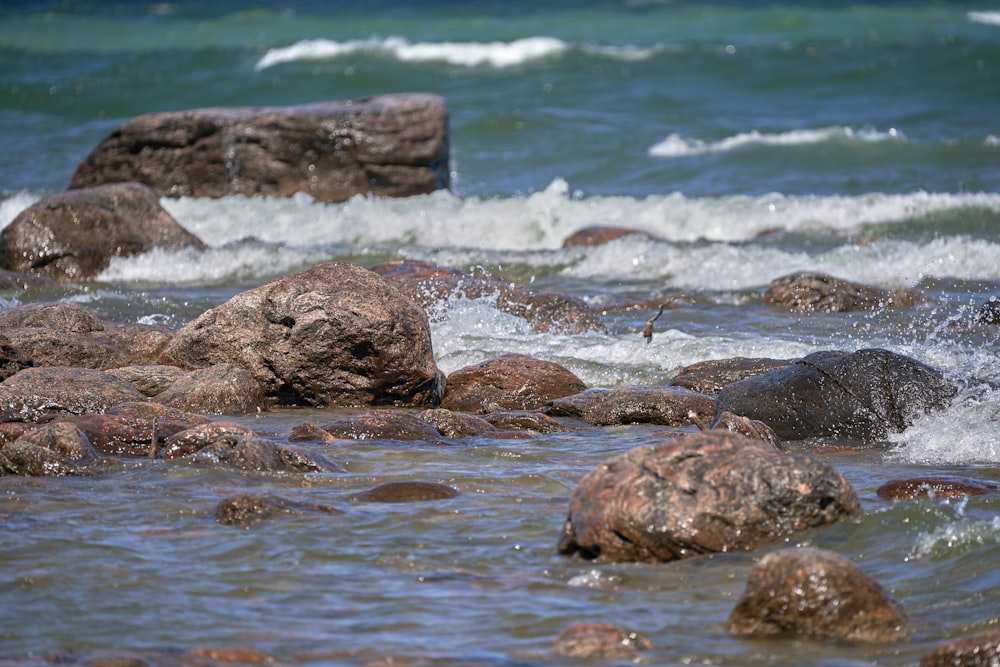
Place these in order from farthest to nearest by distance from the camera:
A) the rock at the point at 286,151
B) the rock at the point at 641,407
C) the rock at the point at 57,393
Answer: the rock at the point at 286,151 < the rock at the point at 641,407 < the rock at the point at 57,393

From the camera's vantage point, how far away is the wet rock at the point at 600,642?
12.9ft

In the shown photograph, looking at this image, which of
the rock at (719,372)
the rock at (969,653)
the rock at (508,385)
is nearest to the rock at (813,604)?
the rock at (969,653)

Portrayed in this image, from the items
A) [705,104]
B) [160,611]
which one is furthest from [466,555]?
[705,104]

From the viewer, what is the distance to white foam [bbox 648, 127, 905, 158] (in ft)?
68.3

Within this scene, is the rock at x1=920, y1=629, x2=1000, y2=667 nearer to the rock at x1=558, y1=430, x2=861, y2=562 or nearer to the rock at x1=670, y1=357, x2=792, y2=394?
the rock at x1=558, y1=430, x2=861, y2=562

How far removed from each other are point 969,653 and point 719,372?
4.56 metres

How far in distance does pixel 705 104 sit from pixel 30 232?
46.9 ft

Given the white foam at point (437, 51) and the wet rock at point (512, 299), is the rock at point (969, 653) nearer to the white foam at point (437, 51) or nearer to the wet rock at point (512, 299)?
the wet rock at point (512, 299)

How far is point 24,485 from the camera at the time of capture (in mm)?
5672

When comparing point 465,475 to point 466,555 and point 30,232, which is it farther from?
point 30,232

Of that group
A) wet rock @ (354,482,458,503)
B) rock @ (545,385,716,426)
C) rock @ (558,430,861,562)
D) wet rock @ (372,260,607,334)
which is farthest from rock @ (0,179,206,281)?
rock @ (558,430,861,562)

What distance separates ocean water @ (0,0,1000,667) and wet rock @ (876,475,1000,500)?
0.43 ft

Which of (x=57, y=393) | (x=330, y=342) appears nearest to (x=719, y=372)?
(x=330, y=342)

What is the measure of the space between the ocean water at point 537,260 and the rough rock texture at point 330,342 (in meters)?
0.35
